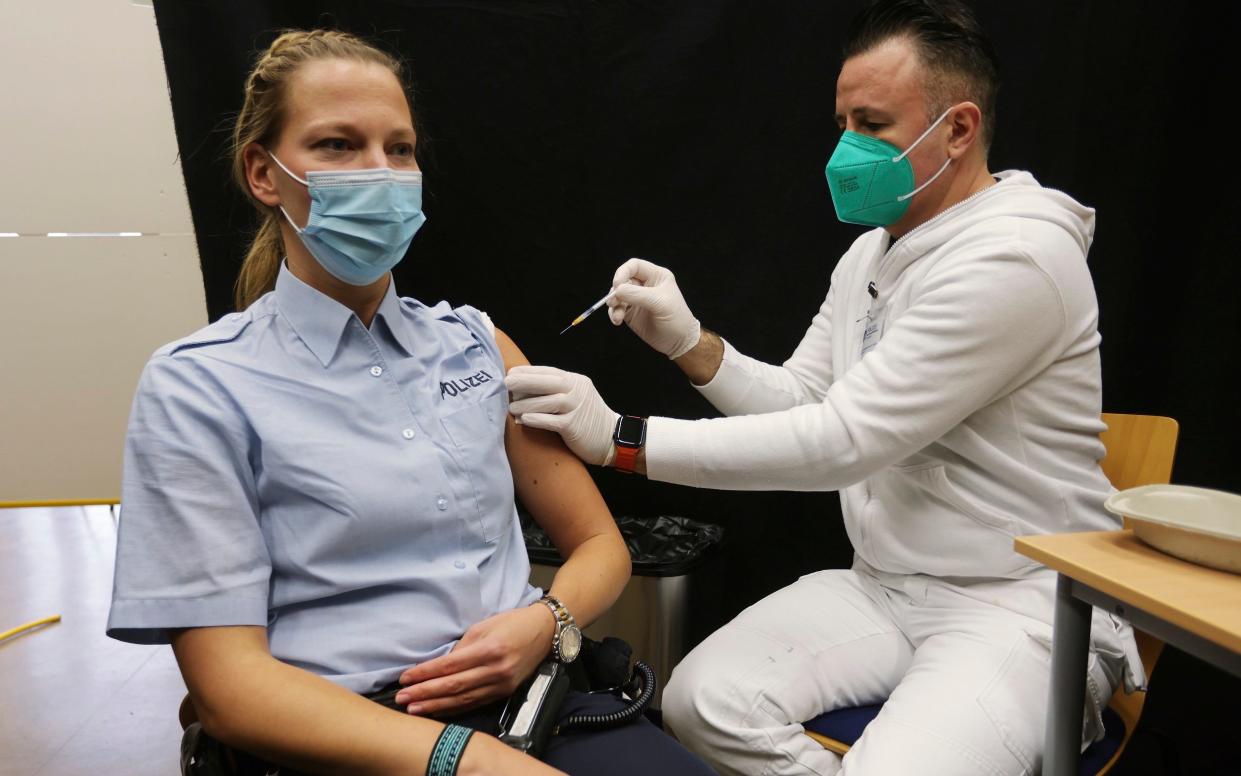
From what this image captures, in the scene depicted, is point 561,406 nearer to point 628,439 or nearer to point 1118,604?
point 628,439

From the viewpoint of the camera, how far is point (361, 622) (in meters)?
1.18

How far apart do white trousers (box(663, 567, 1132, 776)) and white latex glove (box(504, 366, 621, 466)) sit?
→ 49 centimetres

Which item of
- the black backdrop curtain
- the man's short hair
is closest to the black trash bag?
the black backdrop curtain

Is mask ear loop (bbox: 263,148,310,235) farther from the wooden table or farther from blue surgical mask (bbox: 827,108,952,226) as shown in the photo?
the wooden table

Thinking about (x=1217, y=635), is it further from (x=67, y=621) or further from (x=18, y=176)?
(x=67, y=621)

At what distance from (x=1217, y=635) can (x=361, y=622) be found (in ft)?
3.31

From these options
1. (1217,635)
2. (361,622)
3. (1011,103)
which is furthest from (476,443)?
(1011,103)

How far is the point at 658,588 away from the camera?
2326mm

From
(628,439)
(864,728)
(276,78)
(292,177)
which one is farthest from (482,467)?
(864,728)

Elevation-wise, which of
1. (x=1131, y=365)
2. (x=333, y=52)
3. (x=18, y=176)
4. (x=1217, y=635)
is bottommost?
(x=1131, y=365)

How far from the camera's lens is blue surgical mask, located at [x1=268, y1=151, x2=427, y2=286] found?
1.30 meters

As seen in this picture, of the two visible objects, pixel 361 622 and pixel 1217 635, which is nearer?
pixel 1217 635

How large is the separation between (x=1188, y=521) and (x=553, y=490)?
951 mm

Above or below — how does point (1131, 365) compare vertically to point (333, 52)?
below
